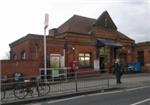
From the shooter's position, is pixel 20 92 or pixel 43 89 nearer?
pixel 20 92

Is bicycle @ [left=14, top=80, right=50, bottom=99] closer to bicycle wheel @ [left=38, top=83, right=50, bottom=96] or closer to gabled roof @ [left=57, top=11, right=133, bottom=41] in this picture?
bicycle wheel @ [left=38, top=83, right=50, bottom=96]

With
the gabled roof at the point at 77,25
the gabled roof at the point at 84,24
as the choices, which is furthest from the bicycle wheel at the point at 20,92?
the gabled roof at the point at 84,24

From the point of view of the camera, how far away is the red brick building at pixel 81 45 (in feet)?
115

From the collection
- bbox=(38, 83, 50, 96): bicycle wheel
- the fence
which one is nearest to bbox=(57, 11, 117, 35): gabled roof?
the fence

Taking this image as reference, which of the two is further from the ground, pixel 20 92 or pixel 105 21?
pixel 105 21

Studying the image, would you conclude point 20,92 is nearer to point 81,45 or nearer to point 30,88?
point 30,88

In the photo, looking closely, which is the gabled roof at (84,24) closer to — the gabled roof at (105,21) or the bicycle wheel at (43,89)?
the gabled roof at (105,21)

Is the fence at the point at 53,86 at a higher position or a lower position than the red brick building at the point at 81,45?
lower

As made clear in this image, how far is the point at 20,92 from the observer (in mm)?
18109

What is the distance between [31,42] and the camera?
34.8 meters

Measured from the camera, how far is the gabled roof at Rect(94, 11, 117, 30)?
42.4 m

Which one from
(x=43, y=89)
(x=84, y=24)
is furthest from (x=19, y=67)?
(x=84, y=24)

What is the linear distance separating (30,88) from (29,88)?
0.30 feet

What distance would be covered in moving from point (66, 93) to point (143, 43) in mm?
29314
